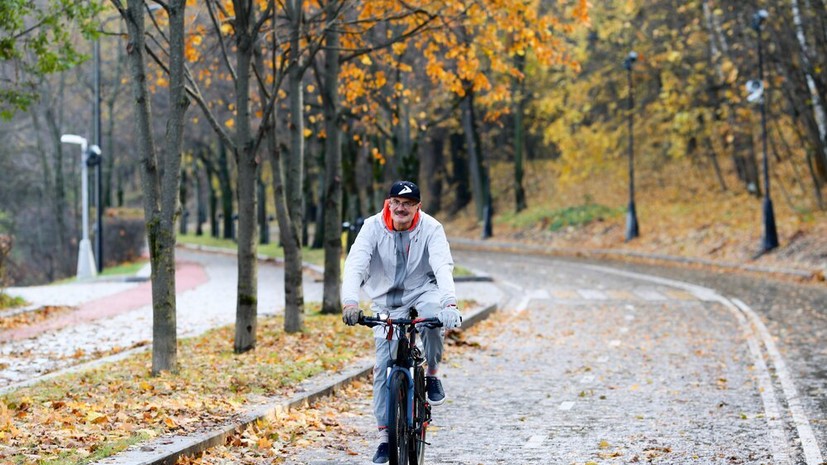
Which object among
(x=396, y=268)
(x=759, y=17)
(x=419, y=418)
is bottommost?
(x=419, y=418)

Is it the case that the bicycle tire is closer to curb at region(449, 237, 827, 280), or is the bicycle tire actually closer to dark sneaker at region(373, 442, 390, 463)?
dark sneaker at region(373, 442, 390, 463)

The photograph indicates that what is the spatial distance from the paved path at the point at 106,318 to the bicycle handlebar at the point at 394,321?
5550 millimetres

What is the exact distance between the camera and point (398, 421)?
695 cm

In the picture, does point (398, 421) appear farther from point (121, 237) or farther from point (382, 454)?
point (121, 237)

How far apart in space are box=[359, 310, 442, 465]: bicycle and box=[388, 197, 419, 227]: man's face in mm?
564

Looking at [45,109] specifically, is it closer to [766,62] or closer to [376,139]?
[376,139]

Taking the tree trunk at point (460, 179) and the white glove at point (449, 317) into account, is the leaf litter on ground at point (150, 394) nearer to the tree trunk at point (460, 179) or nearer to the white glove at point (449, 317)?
the white glove at point (449, 317)

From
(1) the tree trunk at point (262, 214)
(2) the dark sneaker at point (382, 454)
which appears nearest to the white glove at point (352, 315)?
(2) the dark sneaker at point (382, 454)

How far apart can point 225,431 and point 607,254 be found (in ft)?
100

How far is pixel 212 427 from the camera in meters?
8.51

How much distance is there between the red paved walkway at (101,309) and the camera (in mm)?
17344

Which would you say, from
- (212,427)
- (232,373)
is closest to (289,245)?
(232,373)

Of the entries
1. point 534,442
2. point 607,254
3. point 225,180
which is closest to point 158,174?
point 534,442

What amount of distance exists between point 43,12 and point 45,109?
38.4m
